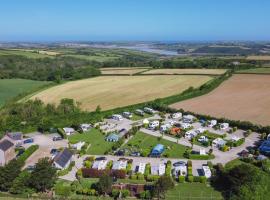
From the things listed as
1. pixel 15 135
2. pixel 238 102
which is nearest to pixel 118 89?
pixel 238 102

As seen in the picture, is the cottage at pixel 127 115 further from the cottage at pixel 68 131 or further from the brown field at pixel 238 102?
the cottage at pixel 68 131

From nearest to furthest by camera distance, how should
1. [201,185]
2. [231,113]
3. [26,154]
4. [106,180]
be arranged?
[106,180] → [201,185] → [26,154] → [231,113]

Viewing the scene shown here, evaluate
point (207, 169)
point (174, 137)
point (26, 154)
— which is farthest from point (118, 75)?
point (207, 169)

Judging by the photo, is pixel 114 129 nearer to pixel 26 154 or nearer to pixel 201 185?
pixel 26 154

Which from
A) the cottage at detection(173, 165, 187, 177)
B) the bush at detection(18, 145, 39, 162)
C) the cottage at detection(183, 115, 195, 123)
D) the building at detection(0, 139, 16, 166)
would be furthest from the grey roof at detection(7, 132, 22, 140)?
the cottage at detection(183, 115, 195, 123)

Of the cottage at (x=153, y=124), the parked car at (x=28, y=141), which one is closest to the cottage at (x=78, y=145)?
the parked car at (x=28, y=141)
